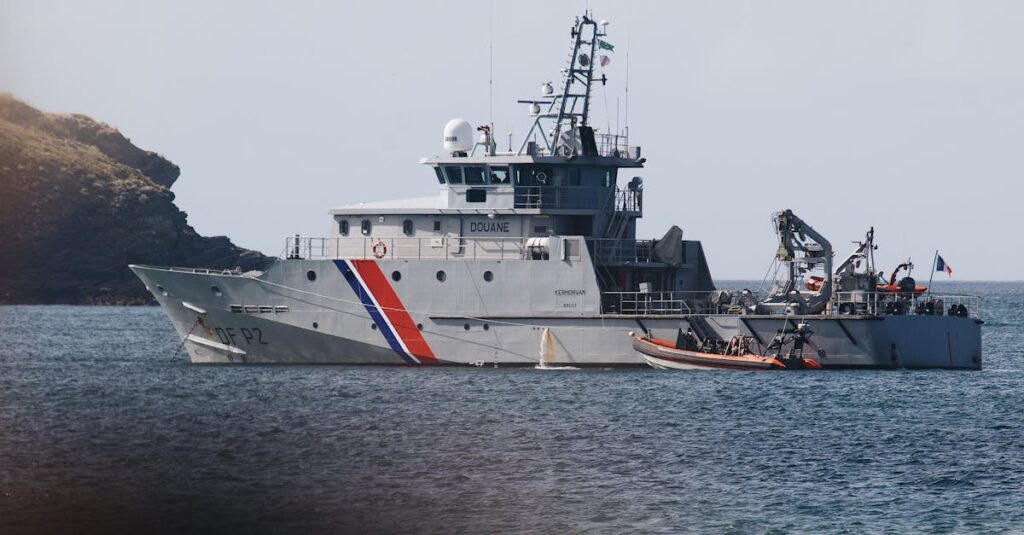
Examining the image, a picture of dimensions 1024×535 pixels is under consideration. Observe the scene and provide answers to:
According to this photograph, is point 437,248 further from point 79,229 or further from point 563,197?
point 79,229

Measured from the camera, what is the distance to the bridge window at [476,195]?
38.8 meters

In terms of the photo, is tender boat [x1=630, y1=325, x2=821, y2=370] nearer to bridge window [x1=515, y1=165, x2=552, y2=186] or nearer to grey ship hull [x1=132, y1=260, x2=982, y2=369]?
grey ship hull [x1=132, y1=260, x2=982, y2=369]

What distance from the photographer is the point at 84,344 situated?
5494 cm

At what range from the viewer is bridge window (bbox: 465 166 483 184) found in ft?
127

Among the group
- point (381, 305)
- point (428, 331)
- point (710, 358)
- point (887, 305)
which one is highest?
point (887, 305)

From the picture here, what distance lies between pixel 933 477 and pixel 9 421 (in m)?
17.4

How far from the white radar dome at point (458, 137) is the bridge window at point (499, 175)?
1.27 metres

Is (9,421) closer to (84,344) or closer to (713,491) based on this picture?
(713,491)

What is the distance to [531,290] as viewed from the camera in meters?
37.1

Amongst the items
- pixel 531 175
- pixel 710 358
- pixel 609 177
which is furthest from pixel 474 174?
pixel 710 358

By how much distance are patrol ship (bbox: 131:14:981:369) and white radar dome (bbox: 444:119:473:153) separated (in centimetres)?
4

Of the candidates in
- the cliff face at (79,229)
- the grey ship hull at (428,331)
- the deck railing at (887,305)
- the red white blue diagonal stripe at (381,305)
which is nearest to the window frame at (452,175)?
the red white blue diagonal stripe at (381,305)

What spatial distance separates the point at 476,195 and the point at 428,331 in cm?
389

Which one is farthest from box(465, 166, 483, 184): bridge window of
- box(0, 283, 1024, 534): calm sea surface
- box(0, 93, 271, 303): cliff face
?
box(0, 93, 271, 303): cliff face
